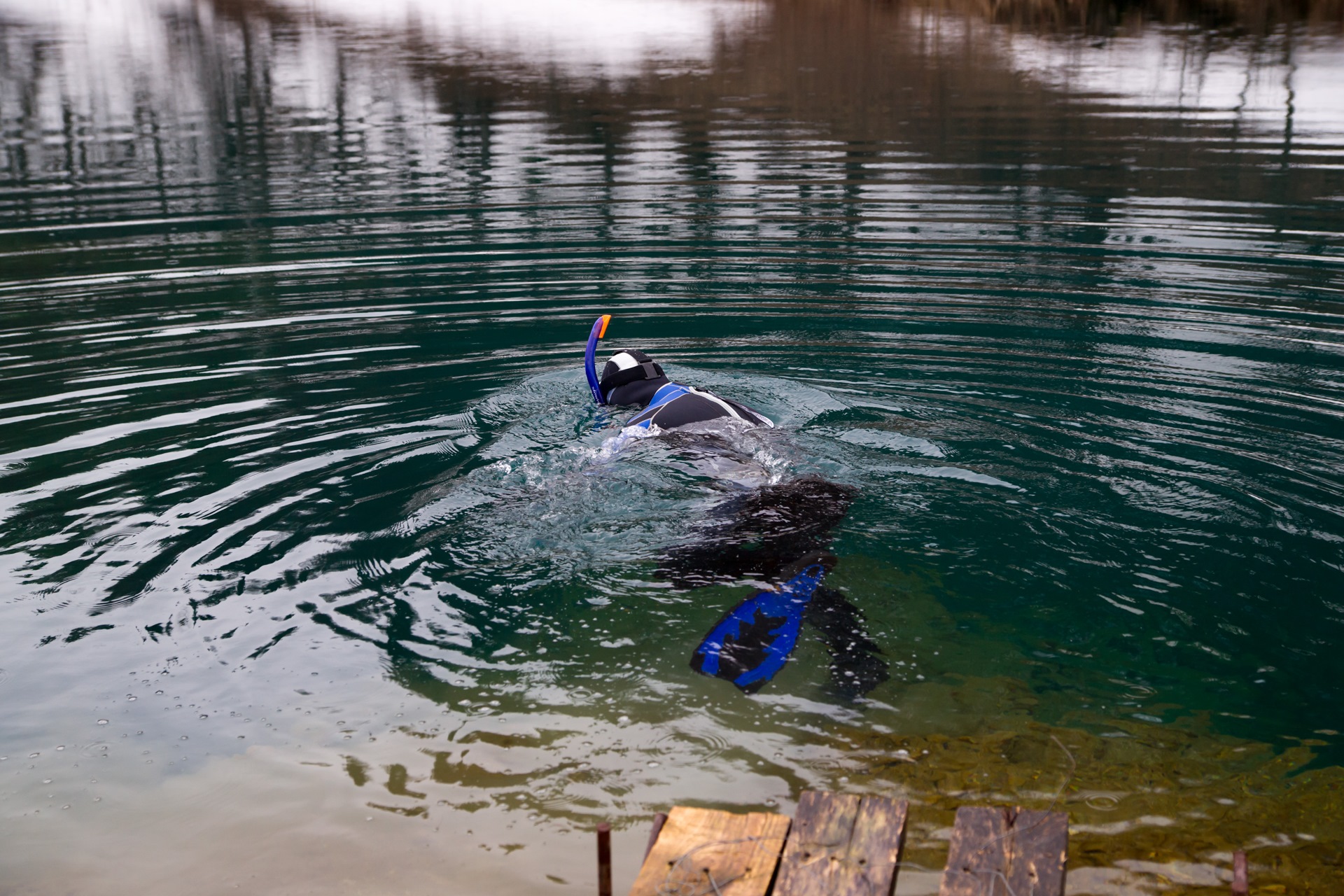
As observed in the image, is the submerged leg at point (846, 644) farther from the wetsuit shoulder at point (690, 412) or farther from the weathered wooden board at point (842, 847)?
the wetsuit shoulder at point (690, 412)

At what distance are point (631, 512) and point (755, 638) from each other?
4.25 feet

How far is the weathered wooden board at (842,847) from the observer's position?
339 cm

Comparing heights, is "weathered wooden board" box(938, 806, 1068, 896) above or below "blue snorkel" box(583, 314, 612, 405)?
below

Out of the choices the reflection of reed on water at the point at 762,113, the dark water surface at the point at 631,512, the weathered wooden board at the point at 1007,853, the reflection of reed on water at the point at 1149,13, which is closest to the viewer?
the weathered wooden board at the point at 1007,853

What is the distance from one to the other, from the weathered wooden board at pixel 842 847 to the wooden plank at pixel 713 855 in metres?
0.06

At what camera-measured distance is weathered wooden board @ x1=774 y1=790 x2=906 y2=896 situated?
3391 mm

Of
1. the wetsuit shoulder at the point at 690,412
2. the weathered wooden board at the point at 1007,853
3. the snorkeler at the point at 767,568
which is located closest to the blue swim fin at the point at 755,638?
the snorkeler at the point at 767,568

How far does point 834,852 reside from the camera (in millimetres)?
3496

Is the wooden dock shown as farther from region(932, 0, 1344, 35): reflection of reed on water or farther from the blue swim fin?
region(932, 0, 1344, 35): reflection of reed on water

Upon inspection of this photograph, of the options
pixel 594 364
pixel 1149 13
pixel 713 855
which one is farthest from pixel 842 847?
pixel 1149 13

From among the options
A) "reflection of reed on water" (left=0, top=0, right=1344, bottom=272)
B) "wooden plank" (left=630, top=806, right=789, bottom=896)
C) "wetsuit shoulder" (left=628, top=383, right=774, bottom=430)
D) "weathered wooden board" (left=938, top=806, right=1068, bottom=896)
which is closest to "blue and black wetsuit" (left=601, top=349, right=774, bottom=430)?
"wetsuit shoulder" (left=628, top=383, right=774, bottom=430)

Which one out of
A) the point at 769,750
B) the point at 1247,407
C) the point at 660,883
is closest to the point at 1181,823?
the point at 769,750

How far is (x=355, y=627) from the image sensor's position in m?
5.20

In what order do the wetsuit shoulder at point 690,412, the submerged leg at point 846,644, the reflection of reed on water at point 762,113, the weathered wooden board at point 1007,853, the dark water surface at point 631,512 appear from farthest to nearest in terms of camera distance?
the reflection of reed on water at point 762,113 → the wetsuit shoulder at point 690,412 → the submerged leg at point 846,644 → the dark water surface at point 631,512 → the weathered wooden board at point 1007,853
